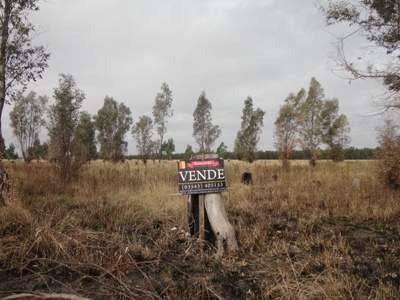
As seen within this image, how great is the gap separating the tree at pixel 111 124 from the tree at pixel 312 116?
88.9 feet

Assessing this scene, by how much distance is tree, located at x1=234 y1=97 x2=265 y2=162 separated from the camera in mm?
37188

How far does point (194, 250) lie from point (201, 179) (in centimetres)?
98

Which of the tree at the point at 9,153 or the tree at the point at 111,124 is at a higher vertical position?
the tree at the point at 111,124

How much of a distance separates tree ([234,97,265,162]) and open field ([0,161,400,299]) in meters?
29.8

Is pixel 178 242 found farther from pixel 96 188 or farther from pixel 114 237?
pixel 96 188

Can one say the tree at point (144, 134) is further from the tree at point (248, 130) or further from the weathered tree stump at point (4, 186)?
the weathered tree stump at point (4, 186)

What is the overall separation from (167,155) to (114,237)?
4918 cm

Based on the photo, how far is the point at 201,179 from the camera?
4.20 m

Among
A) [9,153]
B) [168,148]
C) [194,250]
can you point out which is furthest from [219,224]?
[168,148]

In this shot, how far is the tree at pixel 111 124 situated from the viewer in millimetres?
47062

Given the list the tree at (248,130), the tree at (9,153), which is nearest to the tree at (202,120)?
the tree at (248,130)

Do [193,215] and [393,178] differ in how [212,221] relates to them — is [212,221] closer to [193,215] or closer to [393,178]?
[193,215]

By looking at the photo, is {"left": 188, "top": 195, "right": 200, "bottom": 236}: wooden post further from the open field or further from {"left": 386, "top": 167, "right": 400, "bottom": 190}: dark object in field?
{"left": 386, "top": 167, "right": 400, "bottom": 190}: dark object in field

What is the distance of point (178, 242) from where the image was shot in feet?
14.2
